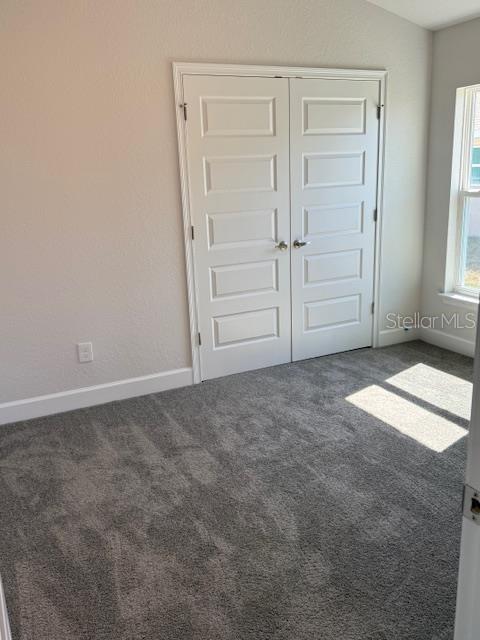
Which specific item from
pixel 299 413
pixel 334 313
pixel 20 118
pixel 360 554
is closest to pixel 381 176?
pixel 334 313

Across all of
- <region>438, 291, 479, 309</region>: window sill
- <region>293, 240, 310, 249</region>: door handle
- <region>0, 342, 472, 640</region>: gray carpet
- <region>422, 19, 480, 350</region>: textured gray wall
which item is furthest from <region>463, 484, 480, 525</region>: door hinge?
<region>422, 19, 480, 350</region>: textured gray wall

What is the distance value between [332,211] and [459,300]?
1.25m

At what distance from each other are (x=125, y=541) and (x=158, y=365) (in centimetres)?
165

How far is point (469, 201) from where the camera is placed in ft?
14.0

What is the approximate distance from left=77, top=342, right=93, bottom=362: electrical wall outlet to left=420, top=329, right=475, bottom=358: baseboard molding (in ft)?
9.33

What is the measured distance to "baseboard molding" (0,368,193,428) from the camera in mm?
3467

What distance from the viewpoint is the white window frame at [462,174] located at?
4152mm

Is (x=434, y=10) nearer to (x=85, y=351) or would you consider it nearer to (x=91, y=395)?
(x=85, y=351)

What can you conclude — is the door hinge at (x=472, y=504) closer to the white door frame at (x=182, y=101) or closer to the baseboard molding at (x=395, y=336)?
the white door frame at (x=182, y=101)

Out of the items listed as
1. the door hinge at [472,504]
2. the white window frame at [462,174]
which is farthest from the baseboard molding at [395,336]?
the door hinge at [472,504]

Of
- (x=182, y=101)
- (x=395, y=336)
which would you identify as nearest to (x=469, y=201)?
(x=395, y=336)

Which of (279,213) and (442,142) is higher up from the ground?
(442,142)

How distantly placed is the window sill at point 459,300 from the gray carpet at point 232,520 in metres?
0.97

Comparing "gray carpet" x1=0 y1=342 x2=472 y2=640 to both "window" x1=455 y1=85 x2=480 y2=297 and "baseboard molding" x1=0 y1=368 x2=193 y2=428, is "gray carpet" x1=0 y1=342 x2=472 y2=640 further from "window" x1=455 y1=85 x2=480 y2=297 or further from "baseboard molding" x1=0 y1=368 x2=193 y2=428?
"window" x1=455 y1=85 x2=480 y2=297
